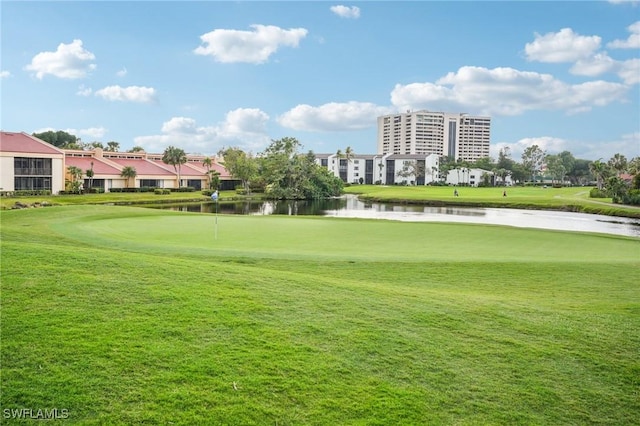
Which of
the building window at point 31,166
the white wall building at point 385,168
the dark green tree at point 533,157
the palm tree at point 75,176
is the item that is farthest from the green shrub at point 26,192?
the dark green tree at point 533,157

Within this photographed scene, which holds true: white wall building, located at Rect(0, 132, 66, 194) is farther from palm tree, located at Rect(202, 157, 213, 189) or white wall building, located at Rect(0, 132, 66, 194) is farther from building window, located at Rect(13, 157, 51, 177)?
palm tree, located at Rect(202, 157, 213, 189)

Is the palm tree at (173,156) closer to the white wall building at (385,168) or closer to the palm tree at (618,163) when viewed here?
the white wall building at (385,168)

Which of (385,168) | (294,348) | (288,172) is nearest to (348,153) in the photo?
(385,168)

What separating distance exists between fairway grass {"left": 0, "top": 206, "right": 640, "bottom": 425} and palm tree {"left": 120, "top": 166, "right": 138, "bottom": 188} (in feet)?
233

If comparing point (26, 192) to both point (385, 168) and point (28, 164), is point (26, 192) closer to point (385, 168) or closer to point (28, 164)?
point (28, 164)

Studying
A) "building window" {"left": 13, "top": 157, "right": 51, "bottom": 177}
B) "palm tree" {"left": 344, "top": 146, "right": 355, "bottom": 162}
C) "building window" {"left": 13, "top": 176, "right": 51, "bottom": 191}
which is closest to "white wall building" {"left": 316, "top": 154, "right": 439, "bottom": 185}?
"palm tree" {"left": 344, "top": 146, "right": 355, "bottom": 162}

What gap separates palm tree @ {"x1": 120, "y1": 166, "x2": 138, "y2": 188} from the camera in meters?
76.7

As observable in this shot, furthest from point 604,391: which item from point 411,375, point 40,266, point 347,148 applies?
point 347,148

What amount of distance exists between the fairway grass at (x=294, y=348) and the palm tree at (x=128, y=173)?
2802 inches

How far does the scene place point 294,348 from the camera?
5.90 m

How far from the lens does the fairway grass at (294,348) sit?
479 cm

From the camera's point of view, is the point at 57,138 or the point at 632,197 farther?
the point at 57,138

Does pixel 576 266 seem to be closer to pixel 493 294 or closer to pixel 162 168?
pixel 493 294

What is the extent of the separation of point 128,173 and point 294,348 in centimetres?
7745
